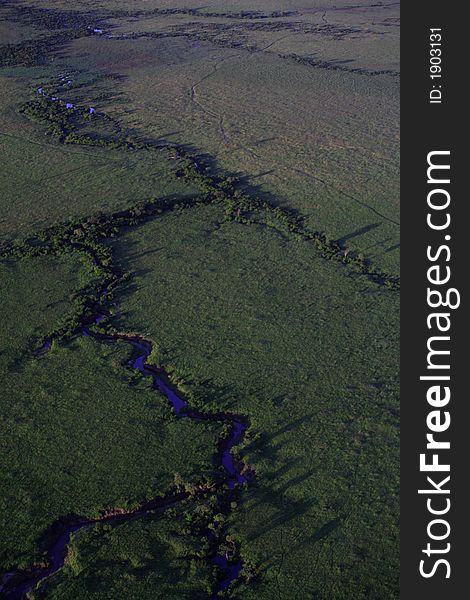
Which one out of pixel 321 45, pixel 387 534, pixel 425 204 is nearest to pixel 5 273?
pixel 387 534

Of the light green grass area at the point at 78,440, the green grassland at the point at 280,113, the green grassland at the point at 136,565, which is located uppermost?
the green grassland at the point at 280,113

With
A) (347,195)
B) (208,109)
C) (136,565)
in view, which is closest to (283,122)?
(208,109)

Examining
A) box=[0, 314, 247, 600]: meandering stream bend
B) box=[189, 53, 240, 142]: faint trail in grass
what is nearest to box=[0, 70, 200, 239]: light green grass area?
box=[189, 53, 240, 142]: faint trail in grass

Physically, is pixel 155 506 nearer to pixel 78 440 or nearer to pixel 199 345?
pixel 78 440

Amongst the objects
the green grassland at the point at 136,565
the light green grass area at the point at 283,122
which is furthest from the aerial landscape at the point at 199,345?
the light green grass area at the point at 283,122

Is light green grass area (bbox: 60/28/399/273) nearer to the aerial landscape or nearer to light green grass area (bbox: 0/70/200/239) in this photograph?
the aerial landscape

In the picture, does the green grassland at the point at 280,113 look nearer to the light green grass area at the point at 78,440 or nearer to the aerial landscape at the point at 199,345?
the aerial landscape at the point at 199,345
